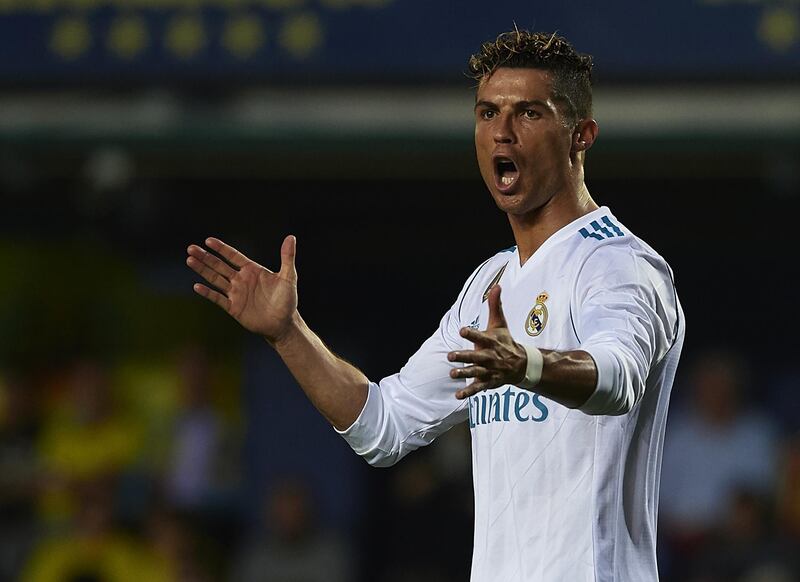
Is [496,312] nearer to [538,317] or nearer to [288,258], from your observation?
[538,317]

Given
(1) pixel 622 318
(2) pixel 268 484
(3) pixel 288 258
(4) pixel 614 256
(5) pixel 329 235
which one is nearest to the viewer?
(1) pixel 622 318

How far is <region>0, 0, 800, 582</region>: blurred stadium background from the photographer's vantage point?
8688mm

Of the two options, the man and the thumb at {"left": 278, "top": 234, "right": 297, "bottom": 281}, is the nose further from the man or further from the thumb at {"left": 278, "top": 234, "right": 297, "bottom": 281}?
the thumb at {"left": 278, "top": 234, "right": 297, "bottom": 281}

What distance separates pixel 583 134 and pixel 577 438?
2.64 ft

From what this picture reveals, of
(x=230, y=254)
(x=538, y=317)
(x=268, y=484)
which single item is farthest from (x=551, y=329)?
(x=268, y=484)

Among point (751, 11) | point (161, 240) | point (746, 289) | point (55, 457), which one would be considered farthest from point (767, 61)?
point (55, 457)

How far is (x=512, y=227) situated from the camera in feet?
12.8

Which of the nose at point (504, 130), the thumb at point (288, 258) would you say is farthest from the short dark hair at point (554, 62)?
the thumb at point (288, 258)

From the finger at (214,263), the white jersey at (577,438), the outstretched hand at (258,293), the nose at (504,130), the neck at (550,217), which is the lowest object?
the white jersey at (577,438)

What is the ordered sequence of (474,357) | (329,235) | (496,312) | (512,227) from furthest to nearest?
(329,235)
(512,227)
(496,312)
(474,357)

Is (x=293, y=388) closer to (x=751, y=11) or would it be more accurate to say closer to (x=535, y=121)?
(x=751, y=11)

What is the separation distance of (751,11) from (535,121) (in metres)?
5.36

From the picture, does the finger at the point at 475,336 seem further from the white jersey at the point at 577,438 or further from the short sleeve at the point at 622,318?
the white jersey at the point at 577,438

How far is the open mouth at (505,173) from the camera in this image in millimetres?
3775
